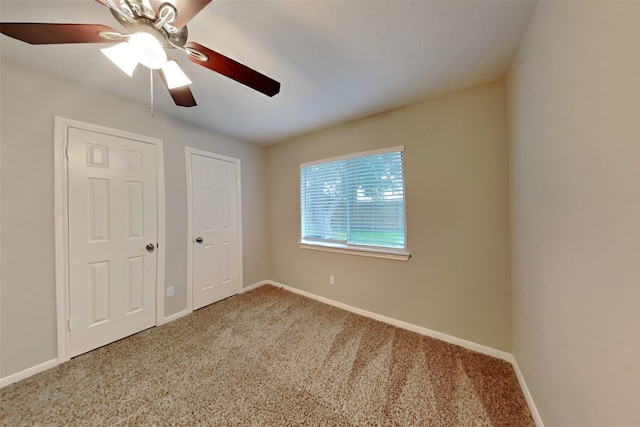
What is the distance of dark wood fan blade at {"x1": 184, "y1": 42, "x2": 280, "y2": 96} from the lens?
1069 mm

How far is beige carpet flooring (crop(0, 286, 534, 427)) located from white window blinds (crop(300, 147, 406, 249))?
1.03 m

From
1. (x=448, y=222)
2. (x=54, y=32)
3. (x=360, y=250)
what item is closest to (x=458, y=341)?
(x=448, y=222)

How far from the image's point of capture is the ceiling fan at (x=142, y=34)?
88 centimetres

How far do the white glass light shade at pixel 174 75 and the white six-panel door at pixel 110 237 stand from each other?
1302mm

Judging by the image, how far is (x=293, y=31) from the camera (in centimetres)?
126

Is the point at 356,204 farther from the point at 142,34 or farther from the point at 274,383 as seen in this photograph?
the point at 142,34

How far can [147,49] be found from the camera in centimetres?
100

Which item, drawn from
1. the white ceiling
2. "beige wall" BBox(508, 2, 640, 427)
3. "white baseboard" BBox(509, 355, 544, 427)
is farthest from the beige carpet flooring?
the white ceiling

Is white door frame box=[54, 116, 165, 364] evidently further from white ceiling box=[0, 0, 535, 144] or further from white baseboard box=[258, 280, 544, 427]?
white baseboard box=[258, 280, 544, 427]

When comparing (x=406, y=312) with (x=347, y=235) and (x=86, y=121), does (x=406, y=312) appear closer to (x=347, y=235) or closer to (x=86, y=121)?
(x=347, y=235)

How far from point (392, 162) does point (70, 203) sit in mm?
2992

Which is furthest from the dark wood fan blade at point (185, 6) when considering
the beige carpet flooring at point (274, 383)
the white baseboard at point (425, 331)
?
the white baseboard at point (425, 331)

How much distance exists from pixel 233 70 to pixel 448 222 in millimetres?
2057

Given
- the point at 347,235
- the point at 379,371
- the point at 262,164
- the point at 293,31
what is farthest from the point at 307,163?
the point at 379,371
